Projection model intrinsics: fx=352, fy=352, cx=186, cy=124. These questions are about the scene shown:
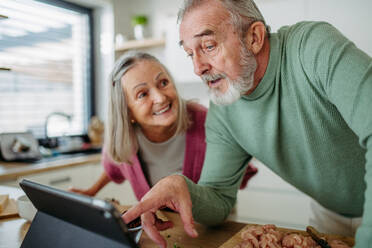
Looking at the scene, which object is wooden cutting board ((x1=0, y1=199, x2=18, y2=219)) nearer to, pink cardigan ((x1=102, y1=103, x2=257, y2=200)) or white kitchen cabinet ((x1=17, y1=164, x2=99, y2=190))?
pink cardigan ((x1=102, y1=103, x2=257, y2=200))

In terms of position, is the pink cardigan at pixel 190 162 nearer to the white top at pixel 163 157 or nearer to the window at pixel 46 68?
the white top at pixel 163 157

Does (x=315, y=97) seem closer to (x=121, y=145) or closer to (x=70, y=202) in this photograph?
(x=70, y=202)

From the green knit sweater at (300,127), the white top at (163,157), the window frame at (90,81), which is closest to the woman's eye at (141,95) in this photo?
the white top at (163,157)

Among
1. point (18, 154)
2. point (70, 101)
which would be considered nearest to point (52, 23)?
point (70, 101)

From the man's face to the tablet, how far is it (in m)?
0.56

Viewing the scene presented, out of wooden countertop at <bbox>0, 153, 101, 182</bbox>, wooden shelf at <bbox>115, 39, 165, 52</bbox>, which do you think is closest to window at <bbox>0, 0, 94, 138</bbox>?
wooden shelf at <bbox>115, 39, 165, 52</bbox>

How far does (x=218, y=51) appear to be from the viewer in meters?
1.04

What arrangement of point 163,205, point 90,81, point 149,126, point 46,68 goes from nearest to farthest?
point 163,205, point 149,126, point 46,68, point 90,81

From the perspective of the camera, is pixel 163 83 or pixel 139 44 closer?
pixel 163 83

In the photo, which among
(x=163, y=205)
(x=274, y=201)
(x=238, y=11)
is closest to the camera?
(x=163, y=205)

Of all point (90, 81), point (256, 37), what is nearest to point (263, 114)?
point (256, 37)

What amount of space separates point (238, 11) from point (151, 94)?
0.55 m

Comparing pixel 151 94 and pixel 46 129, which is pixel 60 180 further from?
pixel 151 94

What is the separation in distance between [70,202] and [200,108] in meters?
1.10
